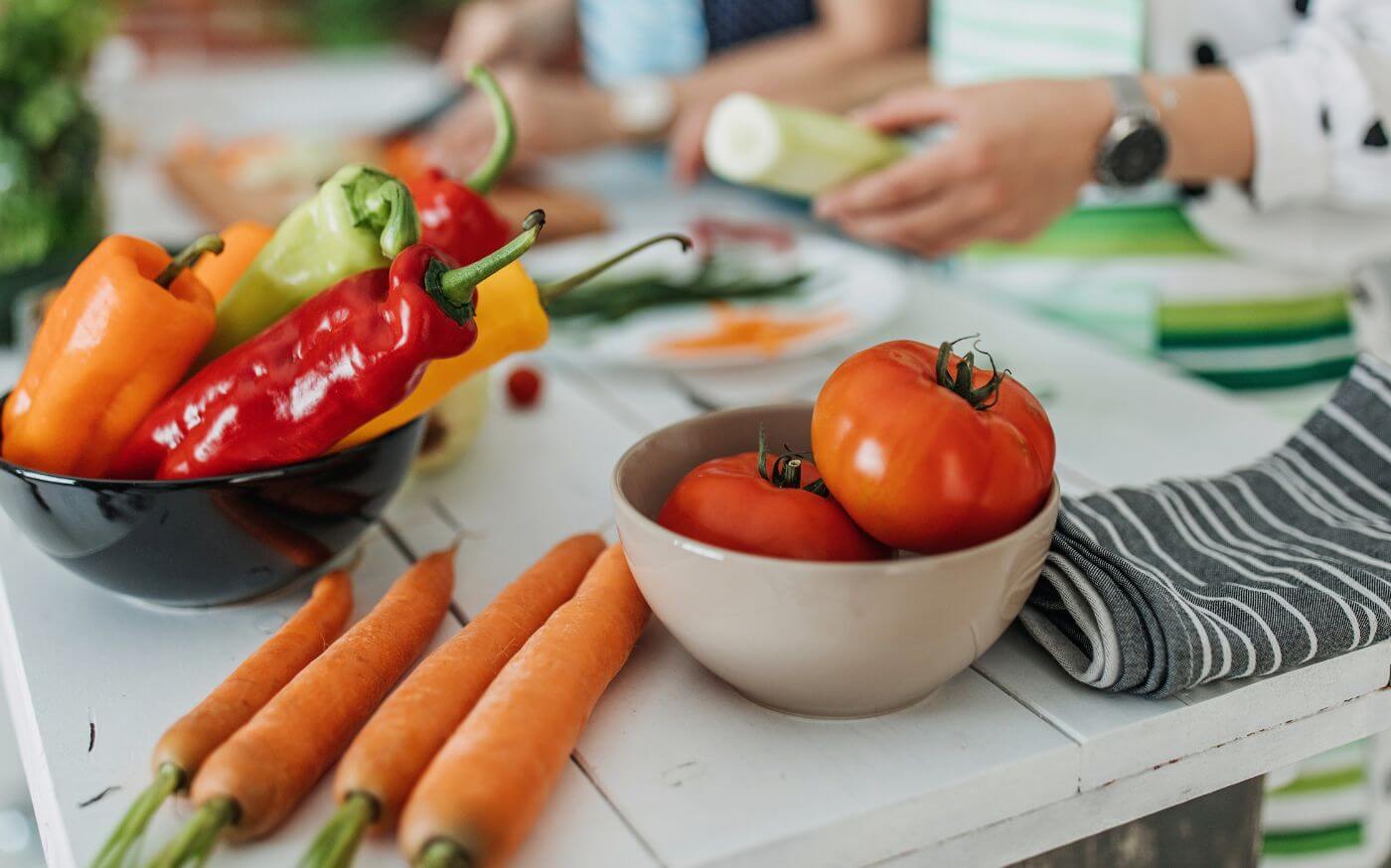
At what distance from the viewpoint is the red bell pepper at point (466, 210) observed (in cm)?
86

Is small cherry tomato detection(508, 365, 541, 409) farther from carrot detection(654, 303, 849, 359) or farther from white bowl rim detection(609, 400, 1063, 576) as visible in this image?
white bowl rim detection(609, 400, 1063, 576)

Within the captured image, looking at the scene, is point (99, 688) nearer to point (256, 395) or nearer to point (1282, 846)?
point (256, 395)

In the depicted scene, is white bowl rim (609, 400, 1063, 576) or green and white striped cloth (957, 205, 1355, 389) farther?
green and white striped cloth (957, 205, 1355, 389)

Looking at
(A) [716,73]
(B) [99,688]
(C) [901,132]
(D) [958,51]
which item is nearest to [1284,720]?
(B) [99,688]

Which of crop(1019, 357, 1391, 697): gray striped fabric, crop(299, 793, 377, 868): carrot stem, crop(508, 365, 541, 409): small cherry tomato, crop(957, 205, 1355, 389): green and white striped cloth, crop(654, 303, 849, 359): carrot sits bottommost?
crop(957, 205, 1355, 389): green and white striped cloth

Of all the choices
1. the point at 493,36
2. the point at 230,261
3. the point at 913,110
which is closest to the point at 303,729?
the point at 230,261

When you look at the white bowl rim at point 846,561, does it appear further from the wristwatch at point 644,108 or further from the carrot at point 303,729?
the wristwatch at point 644,108

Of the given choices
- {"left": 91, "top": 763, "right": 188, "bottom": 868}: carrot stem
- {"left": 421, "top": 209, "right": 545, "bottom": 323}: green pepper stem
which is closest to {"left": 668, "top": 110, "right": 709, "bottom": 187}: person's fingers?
{"left": 421, "top": 209, "right": 545, "bottom": 323}: green pepper stem

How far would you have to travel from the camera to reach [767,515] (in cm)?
62

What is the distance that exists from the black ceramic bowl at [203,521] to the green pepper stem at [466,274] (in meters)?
0.13

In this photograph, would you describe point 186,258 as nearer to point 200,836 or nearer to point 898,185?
point 200,836

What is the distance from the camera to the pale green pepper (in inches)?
30.2

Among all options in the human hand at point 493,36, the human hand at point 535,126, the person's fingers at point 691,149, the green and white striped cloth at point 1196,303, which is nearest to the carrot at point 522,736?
the green and white striped cloth at point 1196,303

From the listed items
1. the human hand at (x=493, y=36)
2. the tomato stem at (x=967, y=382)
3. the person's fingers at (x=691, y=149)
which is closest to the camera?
the tomato stem at (x=967, y=382)
